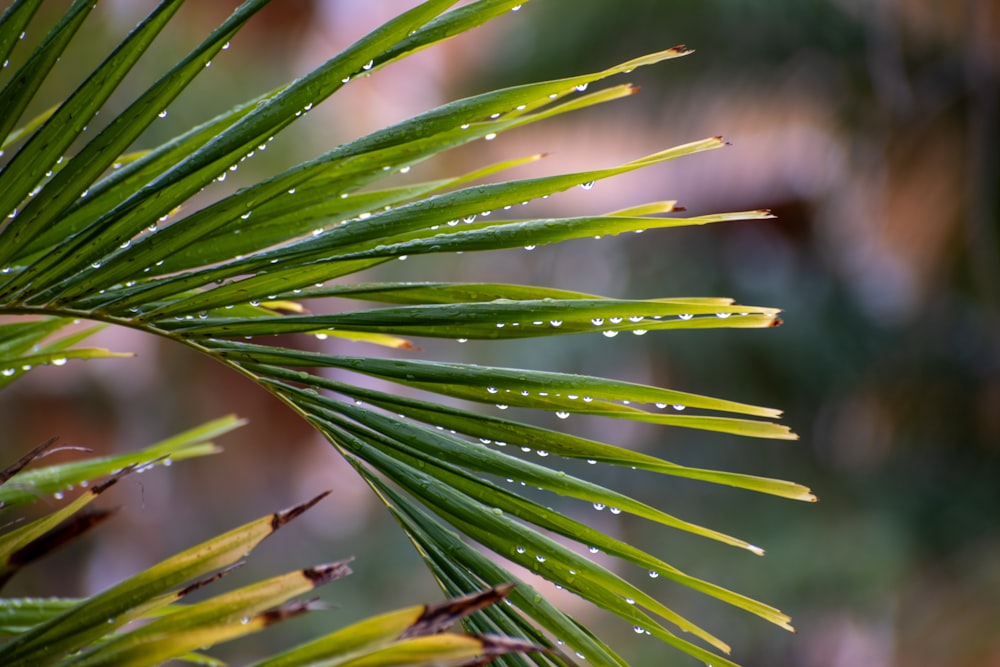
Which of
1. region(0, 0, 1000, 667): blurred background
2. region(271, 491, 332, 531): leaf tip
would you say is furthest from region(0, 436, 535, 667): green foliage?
region(0, 0, 1000, 667): blurred background

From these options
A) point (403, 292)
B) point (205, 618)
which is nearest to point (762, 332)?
point (403, 292)

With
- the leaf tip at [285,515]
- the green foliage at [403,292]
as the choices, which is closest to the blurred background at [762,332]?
the green foliage at [403,292]

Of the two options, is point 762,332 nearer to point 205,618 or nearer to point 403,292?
A: point 403,292

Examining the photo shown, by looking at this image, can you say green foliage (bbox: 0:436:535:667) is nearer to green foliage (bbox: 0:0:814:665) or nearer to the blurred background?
green foliage (bbox: 0:0:814:665)

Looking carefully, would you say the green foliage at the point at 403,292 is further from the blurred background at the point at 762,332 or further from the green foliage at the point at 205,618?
the blurred background at the point at 762,332

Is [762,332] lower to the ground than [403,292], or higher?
higher

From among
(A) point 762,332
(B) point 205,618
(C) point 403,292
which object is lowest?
(B) point 205,618
